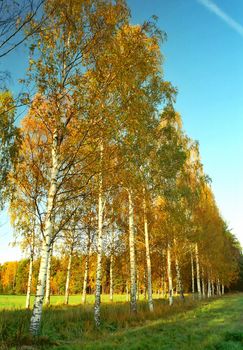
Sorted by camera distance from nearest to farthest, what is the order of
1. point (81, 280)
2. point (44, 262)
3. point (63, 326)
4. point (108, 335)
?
point (44, 262), point (108, 335), point (63, 326), point (81, 280)

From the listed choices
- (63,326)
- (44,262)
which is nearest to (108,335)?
(63,326)

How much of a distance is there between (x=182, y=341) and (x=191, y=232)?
17.5m

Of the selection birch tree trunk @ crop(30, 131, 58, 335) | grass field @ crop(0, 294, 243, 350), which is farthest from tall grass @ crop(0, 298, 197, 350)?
birch tree trunk @ crop(30, 131, 58, 335)

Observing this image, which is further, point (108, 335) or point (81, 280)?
point (81, 280)

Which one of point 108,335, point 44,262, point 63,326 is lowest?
point 108,335

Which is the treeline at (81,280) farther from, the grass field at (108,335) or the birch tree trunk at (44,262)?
the birch tree trunk at (44,262)

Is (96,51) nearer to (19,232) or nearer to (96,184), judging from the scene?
(96,184)

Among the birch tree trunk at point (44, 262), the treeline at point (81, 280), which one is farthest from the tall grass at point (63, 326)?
the treeline at point (81, 280)

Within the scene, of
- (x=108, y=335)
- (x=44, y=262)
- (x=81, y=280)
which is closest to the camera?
(x=44, y=262)

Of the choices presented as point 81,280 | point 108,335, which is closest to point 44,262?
point 108,335

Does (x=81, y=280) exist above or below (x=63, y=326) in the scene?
above

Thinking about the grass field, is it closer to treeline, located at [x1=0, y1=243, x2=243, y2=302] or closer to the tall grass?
the tall grass

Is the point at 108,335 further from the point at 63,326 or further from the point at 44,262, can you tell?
the point at 44,262

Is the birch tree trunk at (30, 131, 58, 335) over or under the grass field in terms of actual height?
over
